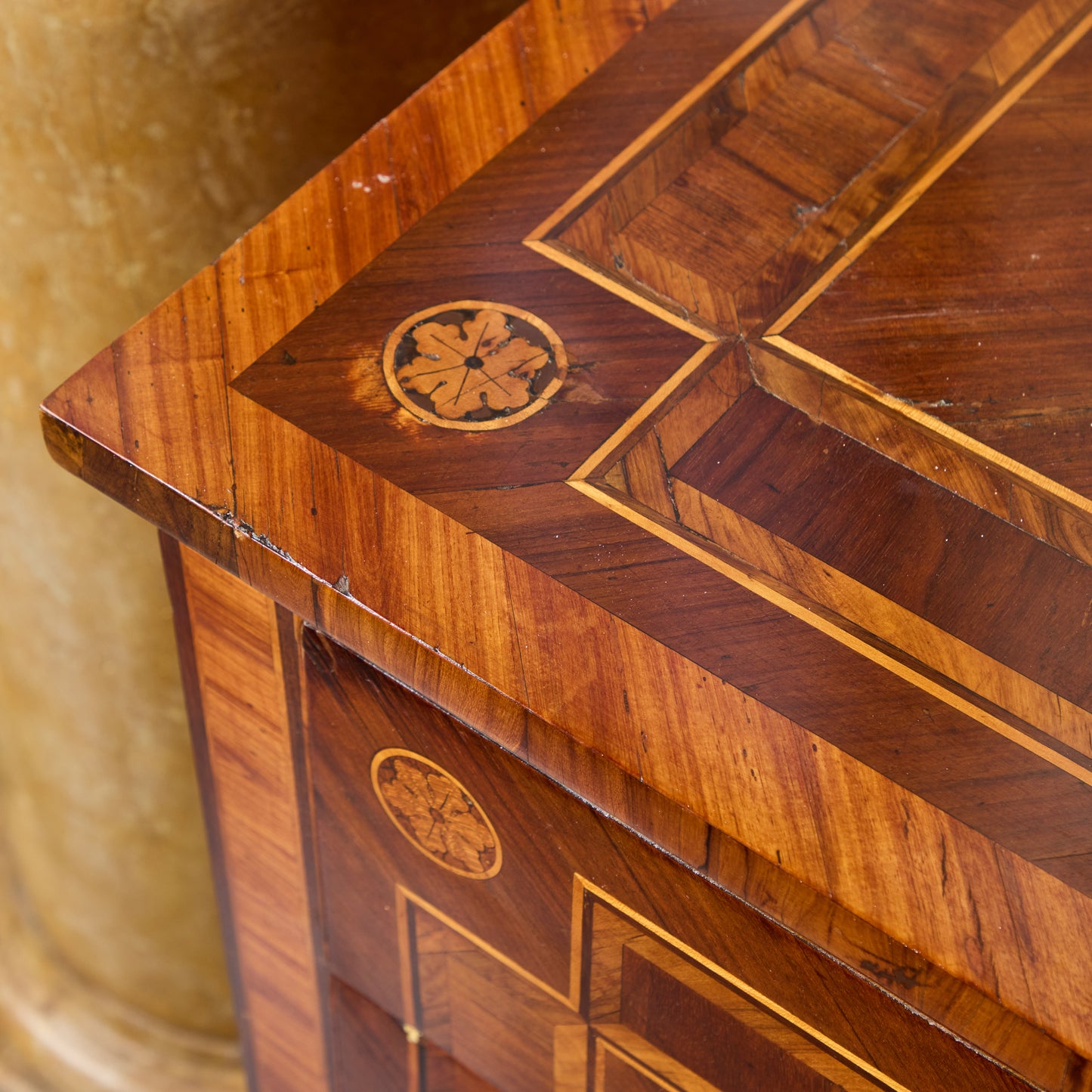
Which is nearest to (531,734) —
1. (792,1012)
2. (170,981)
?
(792,1012)

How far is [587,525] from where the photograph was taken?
584 mm

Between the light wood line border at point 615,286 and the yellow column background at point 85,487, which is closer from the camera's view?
the light wood line border at point 615,286

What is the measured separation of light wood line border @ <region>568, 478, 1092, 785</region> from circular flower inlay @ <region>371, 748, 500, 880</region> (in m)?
0.14

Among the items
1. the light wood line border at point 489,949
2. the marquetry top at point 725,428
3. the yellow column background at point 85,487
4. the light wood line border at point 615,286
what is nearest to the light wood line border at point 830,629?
the marquetry top at point 725,428

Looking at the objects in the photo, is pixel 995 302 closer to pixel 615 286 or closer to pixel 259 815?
pixel 615 286

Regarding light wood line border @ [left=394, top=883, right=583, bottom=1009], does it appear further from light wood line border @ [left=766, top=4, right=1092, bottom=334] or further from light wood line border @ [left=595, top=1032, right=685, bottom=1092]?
light wood line border @ [left=766, top=4, right=1092, bottom=334]

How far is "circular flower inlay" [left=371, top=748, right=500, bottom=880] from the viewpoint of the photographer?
626mm

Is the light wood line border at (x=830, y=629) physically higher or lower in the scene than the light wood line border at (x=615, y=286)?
lower

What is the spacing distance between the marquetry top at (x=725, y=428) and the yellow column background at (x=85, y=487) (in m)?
0.17

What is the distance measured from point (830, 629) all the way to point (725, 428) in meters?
0.11

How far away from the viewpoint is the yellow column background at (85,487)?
2.68ft

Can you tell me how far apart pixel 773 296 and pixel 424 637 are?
24cm

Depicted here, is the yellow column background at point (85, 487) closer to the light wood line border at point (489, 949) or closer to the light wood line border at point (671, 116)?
the light wood line border at point (671, 116)

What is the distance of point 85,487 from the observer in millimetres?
962
